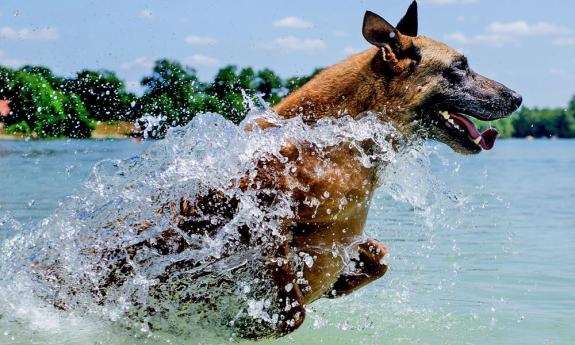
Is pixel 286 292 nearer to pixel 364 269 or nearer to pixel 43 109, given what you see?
pixel 364 269

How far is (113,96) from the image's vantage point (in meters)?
14.5

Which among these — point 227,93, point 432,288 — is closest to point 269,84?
point 227,93

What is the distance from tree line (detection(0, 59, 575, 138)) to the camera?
12.1 m

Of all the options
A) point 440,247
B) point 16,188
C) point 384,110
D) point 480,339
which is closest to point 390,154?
point 384,110

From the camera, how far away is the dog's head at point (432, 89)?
5.55 m

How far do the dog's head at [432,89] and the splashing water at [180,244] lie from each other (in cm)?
22

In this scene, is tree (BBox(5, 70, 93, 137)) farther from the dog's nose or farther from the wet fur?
the dog's nose

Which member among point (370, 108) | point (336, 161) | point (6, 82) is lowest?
point (6, 82)

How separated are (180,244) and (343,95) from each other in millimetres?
1473

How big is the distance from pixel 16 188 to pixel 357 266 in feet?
50.4

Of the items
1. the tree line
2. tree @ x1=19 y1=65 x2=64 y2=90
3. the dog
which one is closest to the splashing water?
the dog

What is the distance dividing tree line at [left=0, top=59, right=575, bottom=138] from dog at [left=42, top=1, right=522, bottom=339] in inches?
176

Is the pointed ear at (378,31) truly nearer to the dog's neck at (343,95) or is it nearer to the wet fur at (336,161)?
the wet fur at (336,161)

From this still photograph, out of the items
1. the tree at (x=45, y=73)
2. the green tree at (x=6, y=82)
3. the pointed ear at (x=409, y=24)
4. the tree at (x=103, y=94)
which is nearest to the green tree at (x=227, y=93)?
the tree at (x=103, y=94)
